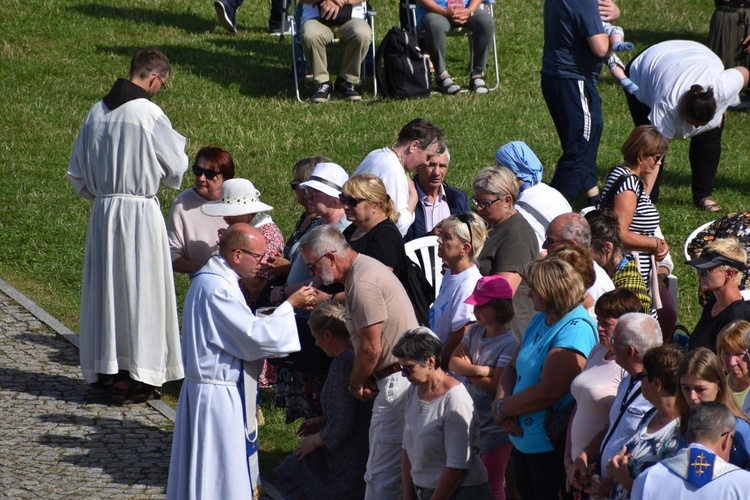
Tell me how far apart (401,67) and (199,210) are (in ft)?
21.3

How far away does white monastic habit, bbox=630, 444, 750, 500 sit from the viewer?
13.0 feet

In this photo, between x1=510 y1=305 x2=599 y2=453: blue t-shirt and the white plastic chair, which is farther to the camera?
the white plastic chair

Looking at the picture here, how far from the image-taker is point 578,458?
5.12m

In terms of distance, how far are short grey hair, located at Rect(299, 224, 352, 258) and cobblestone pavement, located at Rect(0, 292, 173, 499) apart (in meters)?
1.95

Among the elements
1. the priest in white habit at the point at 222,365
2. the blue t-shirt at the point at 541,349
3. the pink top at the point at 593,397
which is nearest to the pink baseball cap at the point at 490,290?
the blue t-shirt at the point at 541,349

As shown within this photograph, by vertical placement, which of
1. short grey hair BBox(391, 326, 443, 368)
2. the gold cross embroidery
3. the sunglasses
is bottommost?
short grey hair BBox(391, 326, 443, 368)

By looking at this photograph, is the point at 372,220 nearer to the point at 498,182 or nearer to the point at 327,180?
the point at 327,180

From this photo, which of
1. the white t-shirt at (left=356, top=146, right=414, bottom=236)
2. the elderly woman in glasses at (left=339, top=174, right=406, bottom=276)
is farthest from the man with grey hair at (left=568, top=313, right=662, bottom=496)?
the white t-shirt at (left=356, top=146, right=414, bottom=236)

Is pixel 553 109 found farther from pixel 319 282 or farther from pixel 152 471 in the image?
pixel 152 471

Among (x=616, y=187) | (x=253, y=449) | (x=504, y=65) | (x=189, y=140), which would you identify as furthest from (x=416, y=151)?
(x=504, y=65)

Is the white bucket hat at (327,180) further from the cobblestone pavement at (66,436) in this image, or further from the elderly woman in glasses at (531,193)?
the cobblestone pavement at (66,436)

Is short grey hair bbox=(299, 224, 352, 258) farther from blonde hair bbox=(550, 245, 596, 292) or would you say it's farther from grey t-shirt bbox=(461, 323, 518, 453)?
blonde hair bbox=(550, 245, 596, 292)

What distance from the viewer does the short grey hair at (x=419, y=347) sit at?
554 centimetres

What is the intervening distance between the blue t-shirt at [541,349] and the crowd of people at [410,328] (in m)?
0.01
